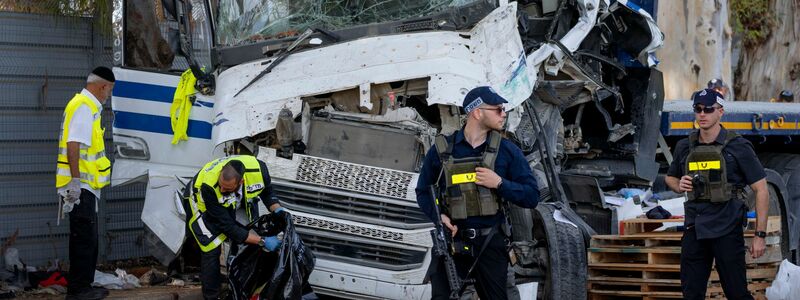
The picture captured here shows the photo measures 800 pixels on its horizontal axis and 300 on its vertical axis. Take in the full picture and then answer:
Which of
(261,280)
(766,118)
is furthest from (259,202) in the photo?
(766,118)

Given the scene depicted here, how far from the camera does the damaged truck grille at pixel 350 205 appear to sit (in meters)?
7.26

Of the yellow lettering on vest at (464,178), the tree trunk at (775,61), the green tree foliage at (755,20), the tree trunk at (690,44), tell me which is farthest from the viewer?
the green tree foliage at (755,20)

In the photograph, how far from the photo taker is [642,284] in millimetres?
8094

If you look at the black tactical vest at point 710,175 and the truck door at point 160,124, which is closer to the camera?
the black tactical vest at point 710,175

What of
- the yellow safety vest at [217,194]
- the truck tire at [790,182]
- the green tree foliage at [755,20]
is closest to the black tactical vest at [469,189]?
the yellow safety vest at [217,194]

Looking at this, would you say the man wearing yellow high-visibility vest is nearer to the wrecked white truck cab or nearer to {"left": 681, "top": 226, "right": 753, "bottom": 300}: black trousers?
the wrecked white truck cab

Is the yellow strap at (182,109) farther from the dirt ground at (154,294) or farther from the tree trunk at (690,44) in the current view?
the tree trunk at (690,44)

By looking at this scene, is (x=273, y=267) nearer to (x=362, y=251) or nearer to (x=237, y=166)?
(x=362, y=251)

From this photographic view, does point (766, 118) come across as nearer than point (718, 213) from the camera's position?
No

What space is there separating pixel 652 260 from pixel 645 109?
2.20m

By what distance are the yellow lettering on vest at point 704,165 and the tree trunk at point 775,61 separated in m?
14.3

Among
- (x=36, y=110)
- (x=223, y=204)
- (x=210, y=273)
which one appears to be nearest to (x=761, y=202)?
(x=223, y=204)

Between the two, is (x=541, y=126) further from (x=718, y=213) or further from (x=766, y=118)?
(x=766, y=118)

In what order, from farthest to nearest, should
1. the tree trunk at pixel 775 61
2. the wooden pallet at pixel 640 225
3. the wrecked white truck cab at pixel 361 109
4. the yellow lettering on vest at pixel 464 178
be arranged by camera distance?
the tree trunk at pixel 775 61
the wooden pallet at pixel 640 225
the wrecked white truck cab at pixel 361 109
the yellow lettering on vest at pixel 464 178
